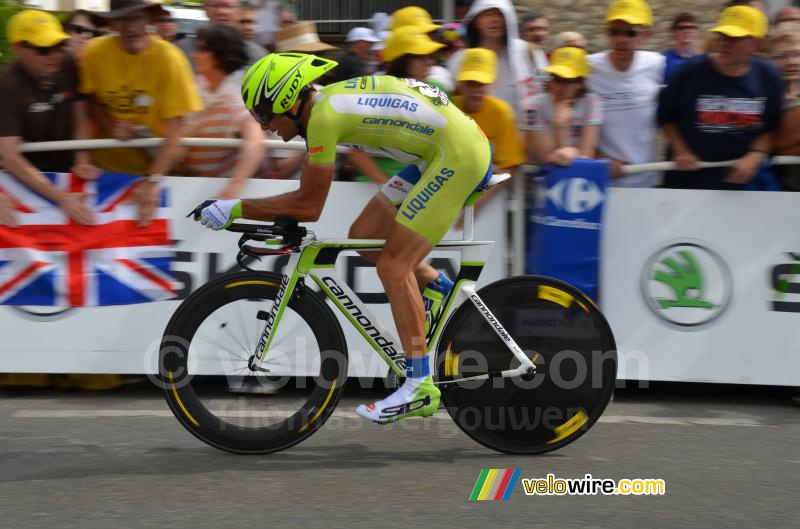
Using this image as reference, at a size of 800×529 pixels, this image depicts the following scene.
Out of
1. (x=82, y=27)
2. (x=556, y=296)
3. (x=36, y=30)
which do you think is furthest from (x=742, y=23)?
(x=82, y=27)

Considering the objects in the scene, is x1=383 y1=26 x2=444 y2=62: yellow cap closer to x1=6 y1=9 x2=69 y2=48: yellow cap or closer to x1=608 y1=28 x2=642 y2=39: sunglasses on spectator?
x1=608 y1=28 x2=642 y2=39: sunglasses on spectator

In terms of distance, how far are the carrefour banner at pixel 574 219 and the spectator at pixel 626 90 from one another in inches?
16.2

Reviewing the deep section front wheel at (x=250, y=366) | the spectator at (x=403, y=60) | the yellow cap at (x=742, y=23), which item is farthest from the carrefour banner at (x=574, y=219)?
the deep section front wheel at (x=250, y=366)

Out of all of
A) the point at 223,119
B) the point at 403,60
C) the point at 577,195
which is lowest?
the point at 577,195

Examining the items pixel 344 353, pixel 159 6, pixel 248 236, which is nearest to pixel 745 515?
pixel 344 353

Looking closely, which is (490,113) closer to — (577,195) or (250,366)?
(577,195)

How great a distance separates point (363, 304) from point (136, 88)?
2.34 meters

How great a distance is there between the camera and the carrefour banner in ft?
20.9

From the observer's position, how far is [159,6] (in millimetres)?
6914

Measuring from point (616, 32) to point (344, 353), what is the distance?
10.3 ft

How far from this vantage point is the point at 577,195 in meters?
6.36

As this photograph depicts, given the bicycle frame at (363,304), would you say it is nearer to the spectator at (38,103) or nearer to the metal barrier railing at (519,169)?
the metal barrier railing at (519,169)

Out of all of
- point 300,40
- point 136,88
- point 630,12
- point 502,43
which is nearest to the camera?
point 136,88

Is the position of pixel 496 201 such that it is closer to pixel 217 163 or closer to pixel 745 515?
pixel 217 163
